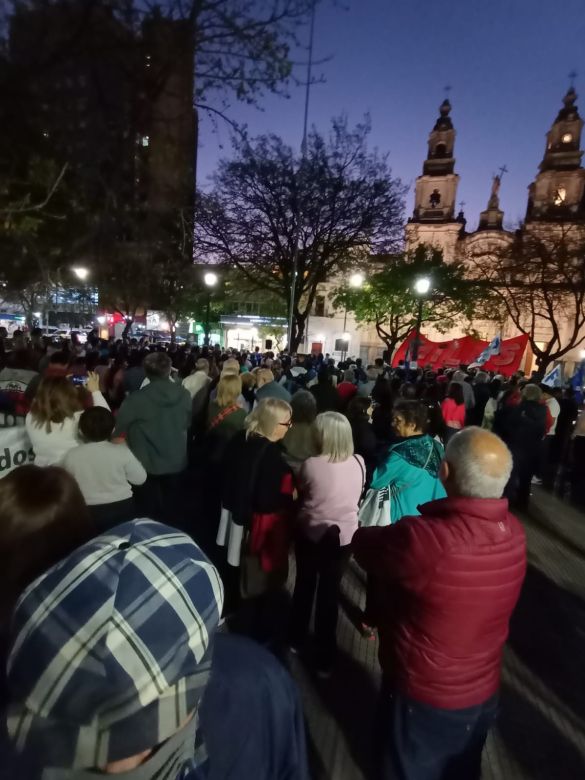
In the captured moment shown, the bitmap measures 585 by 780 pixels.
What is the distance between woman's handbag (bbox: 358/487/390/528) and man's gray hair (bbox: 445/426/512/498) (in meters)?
1.53

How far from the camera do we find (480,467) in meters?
1.79

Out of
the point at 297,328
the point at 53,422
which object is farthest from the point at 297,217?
the point at 53,422

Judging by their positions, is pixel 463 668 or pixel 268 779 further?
pixel 463 668

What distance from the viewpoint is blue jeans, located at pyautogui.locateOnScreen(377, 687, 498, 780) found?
1945 mm

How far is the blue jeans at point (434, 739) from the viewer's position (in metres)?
1.95

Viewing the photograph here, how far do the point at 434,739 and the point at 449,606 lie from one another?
2.35 ft

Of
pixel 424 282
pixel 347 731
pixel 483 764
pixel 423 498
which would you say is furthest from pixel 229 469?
pixel 424 282

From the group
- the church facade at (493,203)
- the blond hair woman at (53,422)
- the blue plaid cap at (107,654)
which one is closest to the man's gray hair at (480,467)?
the blue plaid cap at (107,654)

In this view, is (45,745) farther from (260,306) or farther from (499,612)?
(260,306)

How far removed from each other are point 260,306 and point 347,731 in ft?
129

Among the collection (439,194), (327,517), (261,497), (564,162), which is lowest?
(327,517)

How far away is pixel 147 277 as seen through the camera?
989 cm

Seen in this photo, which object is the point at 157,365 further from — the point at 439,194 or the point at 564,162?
the point at 564,162

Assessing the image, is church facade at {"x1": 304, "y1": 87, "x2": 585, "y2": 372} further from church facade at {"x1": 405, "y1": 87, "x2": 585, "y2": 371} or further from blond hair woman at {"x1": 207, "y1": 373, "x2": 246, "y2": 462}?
blond hair woman at {"x1": 207, "y1": 373, "x2": 246, "y2": 462}
